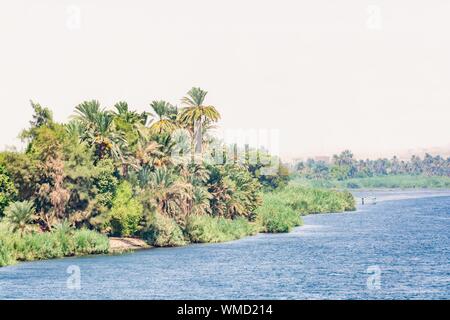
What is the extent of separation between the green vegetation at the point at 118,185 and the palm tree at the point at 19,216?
68mm

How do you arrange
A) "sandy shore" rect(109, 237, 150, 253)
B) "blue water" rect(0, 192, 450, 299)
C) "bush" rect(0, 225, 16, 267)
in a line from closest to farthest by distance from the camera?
1. "blue water" rect(0, 192, 450, 299)
2. "bush" rect(0, 225, 16, 267)
3. "sandy shore" rect(109, 237, 150, 253)

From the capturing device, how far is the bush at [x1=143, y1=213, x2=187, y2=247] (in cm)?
7388

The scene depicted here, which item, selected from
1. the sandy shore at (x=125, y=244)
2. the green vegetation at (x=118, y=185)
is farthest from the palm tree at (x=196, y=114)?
the sandy shore at (x=125, y=244)

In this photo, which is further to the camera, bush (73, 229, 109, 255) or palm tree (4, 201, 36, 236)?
bush (73, 229, 109, 255)

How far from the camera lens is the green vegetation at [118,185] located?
67.0m

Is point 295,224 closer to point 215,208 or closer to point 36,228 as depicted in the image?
point 215,208

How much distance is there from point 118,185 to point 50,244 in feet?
38.8

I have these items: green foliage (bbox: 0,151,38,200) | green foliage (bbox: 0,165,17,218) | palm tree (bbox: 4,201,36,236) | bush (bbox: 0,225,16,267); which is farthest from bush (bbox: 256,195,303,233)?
bush (bbox: 0,225,16,267)

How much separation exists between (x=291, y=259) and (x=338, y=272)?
7.36 meters

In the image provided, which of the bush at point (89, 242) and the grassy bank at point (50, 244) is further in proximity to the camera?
the bush at point (89, 242)

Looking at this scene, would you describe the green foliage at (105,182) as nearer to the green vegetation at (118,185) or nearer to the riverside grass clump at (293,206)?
the green vegetation at (118,185)

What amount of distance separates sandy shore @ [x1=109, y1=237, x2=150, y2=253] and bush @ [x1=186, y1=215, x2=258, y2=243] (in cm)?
543

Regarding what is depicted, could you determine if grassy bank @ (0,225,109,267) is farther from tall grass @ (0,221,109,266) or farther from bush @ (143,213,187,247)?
bush @ (143,213,187,247)

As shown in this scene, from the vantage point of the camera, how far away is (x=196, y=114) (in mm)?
90312
